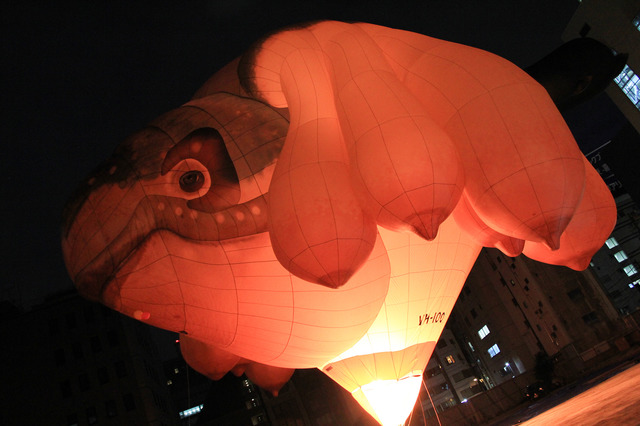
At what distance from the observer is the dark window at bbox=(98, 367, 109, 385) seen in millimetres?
28328

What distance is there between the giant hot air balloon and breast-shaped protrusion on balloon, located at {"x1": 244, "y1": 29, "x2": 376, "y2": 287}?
1cm

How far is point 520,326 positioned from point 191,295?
34031 millimetres

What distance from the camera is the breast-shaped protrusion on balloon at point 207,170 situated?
13.0ft

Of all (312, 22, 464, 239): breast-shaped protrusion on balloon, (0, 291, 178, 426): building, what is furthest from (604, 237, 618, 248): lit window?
(312, 22, 464, 239): breast-shaped protrusion on balloon

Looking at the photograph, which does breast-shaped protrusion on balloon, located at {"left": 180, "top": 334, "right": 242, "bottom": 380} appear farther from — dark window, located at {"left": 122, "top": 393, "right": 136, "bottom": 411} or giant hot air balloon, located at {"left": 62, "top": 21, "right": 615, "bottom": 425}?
dark window, located at {"left": 122, "top": 393, "right": 136, "bottom": 411}

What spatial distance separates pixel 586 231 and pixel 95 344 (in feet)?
101

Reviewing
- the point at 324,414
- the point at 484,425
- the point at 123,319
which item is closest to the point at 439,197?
the point at 484,425

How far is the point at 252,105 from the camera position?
4512 mm

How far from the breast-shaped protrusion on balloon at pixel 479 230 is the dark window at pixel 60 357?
30.7 metres

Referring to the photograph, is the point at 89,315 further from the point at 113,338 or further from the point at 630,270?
the point at 630,270

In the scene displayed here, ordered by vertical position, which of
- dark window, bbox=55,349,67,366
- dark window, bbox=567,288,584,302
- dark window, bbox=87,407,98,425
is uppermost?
dark window, bbox=55,349,67,366

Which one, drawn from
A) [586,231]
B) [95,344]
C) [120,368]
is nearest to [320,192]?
[586,231]

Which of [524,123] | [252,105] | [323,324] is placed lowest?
[323,324]

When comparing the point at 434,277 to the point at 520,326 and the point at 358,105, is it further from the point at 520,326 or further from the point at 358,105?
the point at 520,326
